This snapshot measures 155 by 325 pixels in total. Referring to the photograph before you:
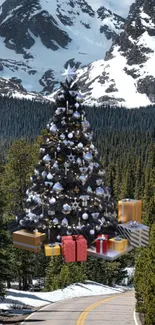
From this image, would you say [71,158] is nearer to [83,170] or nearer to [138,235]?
[83,170]

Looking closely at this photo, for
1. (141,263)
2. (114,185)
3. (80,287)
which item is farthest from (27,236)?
(114,185)

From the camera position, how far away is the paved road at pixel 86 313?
24797 millimetres

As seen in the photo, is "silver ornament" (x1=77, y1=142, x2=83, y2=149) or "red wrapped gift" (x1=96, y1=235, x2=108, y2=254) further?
Answer: "silver ornament" (x1=77, y1=142, x2=83, y2=149)

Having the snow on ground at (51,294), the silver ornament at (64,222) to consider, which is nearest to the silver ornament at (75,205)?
the silver ornament at (64,222)

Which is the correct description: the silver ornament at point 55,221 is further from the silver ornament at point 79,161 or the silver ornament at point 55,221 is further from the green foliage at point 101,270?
the green foliage at point 101,270

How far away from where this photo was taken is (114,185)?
93.9 m

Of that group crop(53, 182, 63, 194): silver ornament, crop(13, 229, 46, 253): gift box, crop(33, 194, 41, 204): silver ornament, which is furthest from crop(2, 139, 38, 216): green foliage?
crop(13, 229, 46, 253): gift box

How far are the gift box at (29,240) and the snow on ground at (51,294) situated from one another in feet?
37.0

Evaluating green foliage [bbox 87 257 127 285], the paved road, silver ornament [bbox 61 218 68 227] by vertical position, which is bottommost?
green foliage [bbox 87 257 127 285]

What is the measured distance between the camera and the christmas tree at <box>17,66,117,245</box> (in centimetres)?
2173

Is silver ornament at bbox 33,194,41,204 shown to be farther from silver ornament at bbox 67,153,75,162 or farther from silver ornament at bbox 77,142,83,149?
silver ornament at bbox 77,142,83,149

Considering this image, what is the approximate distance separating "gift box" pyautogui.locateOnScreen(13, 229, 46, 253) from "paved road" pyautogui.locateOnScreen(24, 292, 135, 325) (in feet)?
17.8

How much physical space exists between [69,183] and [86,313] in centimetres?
861

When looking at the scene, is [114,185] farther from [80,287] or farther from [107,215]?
[107,215]
